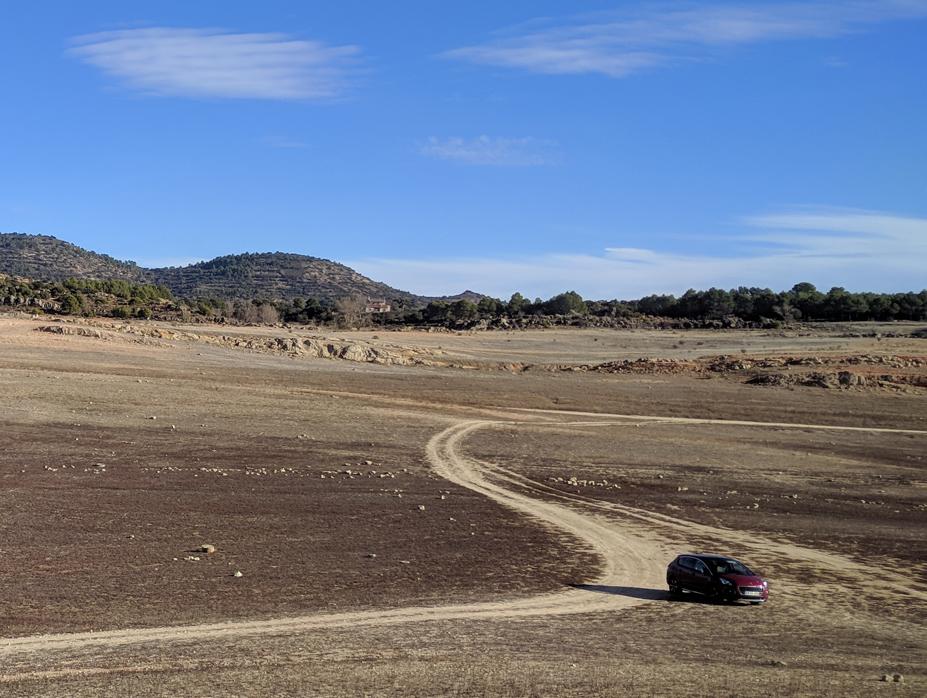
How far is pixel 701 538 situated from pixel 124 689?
16783 mm

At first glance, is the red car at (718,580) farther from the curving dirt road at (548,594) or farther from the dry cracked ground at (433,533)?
the curving dirt road at (548,594)

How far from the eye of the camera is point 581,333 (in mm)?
107500

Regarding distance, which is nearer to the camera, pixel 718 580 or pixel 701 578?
pixel 718 580

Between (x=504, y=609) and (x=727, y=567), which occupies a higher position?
(x=727, y=567)

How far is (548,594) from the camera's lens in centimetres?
2031

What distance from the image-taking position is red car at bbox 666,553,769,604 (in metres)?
20.0

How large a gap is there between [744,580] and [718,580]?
531mm

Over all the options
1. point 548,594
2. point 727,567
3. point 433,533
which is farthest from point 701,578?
point 433,533

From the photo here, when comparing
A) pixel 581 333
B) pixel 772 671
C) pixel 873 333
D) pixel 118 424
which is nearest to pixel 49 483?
pixel 118 424

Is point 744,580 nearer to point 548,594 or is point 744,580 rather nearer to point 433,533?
point 548,594

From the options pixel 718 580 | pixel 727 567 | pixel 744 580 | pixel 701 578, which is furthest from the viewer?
pixel 727 567

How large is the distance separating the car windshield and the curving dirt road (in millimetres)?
1356

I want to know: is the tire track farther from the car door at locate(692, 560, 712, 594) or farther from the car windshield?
the car windshield

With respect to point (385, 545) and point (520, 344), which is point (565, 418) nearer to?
point (385, 545)
